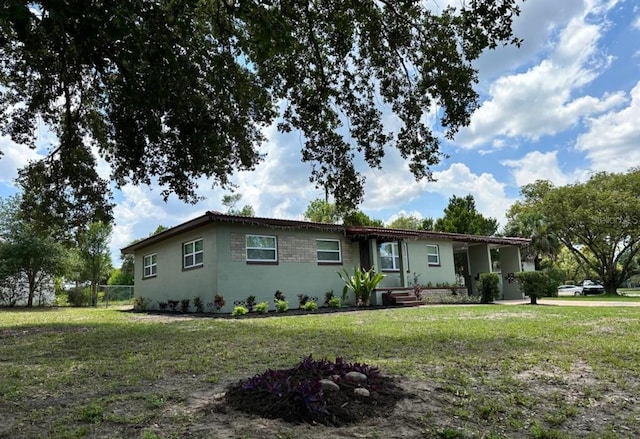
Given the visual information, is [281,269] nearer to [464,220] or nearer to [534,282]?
[534,282]

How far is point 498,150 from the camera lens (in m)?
16.8

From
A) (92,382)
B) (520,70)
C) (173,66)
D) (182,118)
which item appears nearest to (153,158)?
(182,118)

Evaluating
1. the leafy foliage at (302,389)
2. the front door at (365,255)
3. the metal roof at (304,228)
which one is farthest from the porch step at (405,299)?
the leafy foliage at (302,389)

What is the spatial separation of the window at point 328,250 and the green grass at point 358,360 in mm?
7710

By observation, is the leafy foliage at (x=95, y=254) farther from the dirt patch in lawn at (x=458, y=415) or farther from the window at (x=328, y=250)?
the dirt patch in lawn at (x=458, y=415)

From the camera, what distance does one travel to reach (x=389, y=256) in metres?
18.4

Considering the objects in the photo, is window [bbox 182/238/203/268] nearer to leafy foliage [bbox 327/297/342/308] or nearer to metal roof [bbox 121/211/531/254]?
metal roof [bbox 121/211/531/254]

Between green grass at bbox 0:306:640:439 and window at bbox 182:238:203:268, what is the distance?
20.6 ft

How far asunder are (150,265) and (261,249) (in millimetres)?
6785

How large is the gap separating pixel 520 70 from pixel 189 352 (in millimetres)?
9508

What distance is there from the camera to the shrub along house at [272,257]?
570 inches

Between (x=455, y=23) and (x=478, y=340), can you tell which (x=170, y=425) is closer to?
(x=478, y=340)

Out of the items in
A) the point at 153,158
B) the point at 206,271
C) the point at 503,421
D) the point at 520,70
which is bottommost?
the point at 503,421

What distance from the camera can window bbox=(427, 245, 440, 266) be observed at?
63.7 ft
